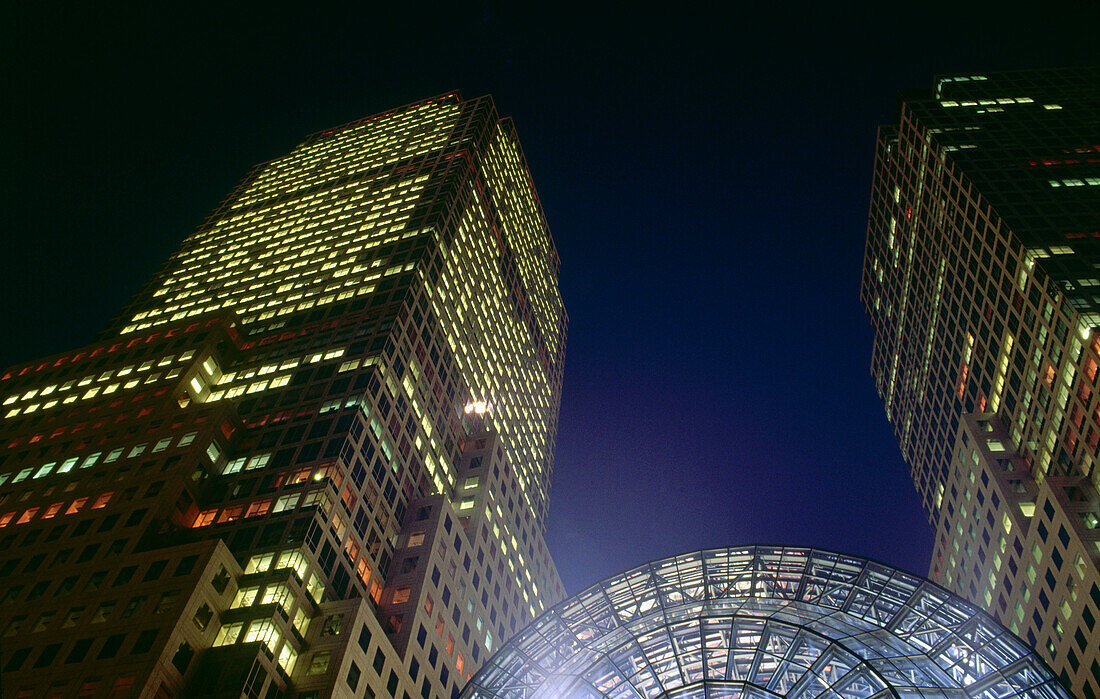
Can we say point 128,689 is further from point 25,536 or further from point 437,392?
point 437,392

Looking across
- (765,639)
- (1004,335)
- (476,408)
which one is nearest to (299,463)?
(476,408)

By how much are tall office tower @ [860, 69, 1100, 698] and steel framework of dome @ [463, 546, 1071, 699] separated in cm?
3656

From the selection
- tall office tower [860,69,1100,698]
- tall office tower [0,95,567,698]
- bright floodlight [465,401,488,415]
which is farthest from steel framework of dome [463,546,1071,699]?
bright floodlight [465,401,488,415]

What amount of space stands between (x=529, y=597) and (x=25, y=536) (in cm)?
5342

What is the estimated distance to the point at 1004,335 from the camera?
93.4 meters

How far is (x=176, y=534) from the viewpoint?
69.2 meters

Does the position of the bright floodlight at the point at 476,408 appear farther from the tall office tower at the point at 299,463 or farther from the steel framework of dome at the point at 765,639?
the steel framework of dome at the point at 765,639

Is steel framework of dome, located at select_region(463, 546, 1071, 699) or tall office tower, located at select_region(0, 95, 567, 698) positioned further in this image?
tall office tower, located at select_region(0, 95, 567, 698)

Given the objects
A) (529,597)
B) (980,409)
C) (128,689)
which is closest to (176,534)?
(128,689)

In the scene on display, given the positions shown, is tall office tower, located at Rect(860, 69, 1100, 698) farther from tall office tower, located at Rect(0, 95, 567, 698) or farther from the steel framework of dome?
tall office tower, located at Rect(0, 95, 567, 698)

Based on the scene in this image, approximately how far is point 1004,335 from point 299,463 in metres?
73.6

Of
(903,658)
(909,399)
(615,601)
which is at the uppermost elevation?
(909,399)

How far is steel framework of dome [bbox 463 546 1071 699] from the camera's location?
129 feet

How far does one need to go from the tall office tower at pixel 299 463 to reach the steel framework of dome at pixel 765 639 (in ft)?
63.3
